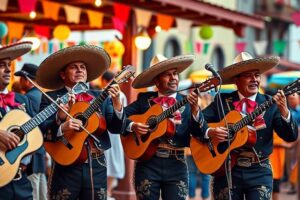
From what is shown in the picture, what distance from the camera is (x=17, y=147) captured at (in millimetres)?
6957

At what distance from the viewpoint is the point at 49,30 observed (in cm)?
1752

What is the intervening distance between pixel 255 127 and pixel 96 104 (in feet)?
5.01

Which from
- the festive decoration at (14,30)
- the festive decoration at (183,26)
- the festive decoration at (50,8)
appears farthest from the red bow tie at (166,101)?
the festive decoration at (14,30)

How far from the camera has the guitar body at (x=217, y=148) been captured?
25.8 ft

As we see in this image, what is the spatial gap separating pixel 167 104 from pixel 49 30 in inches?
379

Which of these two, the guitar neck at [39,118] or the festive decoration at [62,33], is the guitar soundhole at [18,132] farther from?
the festive decoration at [62,33]

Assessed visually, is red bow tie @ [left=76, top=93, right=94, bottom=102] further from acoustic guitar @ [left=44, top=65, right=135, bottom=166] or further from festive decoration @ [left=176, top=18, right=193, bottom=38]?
festive decoration @ [left=176, top=18, right=193, bottom=38]

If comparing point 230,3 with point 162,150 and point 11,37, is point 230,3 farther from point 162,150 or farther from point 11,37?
point 162,150

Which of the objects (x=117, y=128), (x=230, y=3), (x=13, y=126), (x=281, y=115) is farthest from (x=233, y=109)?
(x=230, y=3)

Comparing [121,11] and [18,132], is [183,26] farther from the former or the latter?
[18,132]

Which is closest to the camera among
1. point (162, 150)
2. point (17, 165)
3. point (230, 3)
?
point (17, 165)

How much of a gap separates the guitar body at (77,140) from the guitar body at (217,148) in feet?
3.69

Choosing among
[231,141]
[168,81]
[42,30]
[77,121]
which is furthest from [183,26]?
[77,121]

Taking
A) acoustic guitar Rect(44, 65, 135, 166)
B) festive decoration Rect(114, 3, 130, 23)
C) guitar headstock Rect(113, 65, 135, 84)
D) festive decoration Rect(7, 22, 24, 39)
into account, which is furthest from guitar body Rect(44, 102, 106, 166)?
festive decoration Rect(7, 22, 24, 39)
